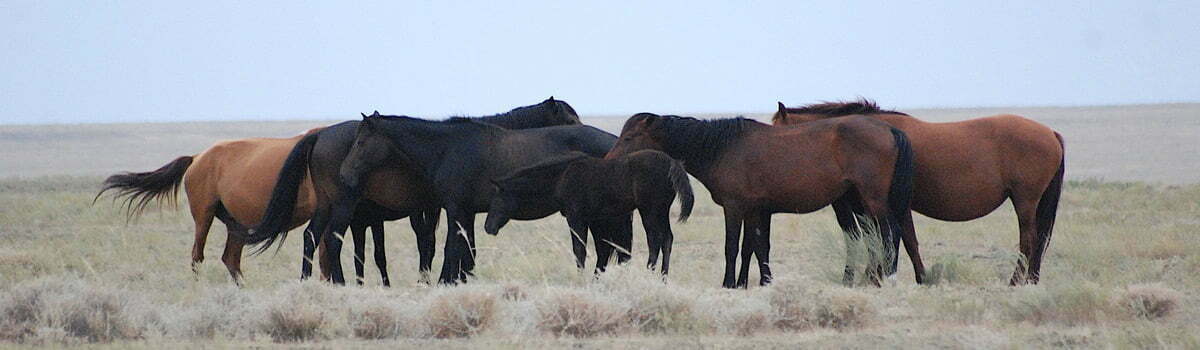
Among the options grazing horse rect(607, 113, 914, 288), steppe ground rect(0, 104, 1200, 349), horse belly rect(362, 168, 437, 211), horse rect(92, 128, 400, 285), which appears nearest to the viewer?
steppe ground rect(0, 104, 1200, 349)

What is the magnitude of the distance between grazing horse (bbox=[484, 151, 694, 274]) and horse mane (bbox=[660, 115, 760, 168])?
10.0 inches

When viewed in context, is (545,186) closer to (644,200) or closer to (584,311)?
(644,200)

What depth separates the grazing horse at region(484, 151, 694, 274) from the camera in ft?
31.5

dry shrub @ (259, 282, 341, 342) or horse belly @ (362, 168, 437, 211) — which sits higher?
horse belly @ (362, 168, 437, 211)

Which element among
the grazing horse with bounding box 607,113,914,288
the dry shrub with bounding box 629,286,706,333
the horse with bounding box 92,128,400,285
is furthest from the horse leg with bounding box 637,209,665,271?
the horse with bounding box 92,128,400,285

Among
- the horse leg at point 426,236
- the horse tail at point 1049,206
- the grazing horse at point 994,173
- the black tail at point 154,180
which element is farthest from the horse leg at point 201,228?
the horse tail at point 1049,206

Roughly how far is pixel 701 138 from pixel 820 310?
2.15 m

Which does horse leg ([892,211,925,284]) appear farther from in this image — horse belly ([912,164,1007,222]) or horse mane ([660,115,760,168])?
horse mane ([660,115,760,168])

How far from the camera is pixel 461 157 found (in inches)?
405

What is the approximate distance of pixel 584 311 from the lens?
7758mm

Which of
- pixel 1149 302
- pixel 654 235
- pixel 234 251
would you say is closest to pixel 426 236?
pixel 234 251

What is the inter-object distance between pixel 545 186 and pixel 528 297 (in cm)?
162

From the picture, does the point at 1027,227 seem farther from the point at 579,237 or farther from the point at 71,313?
the point at 71,313

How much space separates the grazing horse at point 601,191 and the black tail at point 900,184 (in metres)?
1.39
